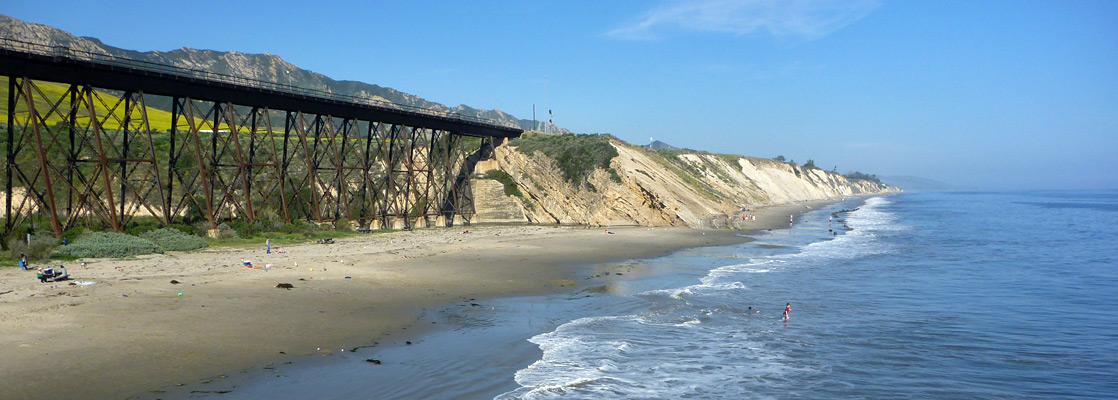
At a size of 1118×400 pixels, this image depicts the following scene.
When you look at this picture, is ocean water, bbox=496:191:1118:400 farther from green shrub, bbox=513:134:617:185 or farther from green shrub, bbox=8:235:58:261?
green shrub, bbox=513:134:617:185

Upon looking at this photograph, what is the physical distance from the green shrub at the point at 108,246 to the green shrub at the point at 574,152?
34977 mm

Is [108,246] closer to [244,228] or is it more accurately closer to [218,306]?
[244,228]

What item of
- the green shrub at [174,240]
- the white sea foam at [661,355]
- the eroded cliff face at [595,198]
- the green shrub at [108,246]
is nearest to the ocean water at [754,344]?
the white sea foam at [661,355]

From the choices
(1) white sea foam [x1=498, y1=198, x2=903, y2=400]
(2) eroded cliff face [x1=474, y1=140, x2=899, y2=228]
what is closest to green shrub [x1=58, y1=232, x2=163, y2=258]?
(1) white sea foam [x1=498, y1=198, x2=903, y2=400]

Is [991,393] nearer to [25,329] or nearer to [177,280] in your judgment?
[25,329]

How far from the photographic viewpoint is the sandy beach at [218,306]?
11.0m

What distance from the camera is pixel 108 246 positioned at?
2394cm

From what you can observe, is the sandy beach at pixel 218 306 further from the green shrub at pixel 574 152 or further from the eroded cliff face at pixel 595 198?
the green shrub at pixel 574 152

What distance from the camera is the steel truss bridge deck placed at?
1067 inches

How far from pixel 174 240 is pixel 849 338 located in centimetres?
2490

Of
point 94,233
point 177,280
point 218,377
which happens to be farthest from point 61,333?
point 94,233

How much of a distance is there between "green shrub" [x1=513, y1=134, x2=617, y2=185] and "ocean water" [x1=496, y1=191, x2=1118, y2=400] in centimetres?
2652

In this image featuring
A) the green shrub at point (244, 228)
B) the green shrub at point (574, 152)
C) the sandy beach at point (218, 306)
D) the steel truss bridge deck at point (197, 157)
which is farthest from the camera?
the green shrub at point (574, 152)

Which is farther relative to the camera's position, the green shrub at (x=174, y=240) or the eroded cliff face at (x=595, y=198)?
the eroded cliff face at (x=595, y=198)
